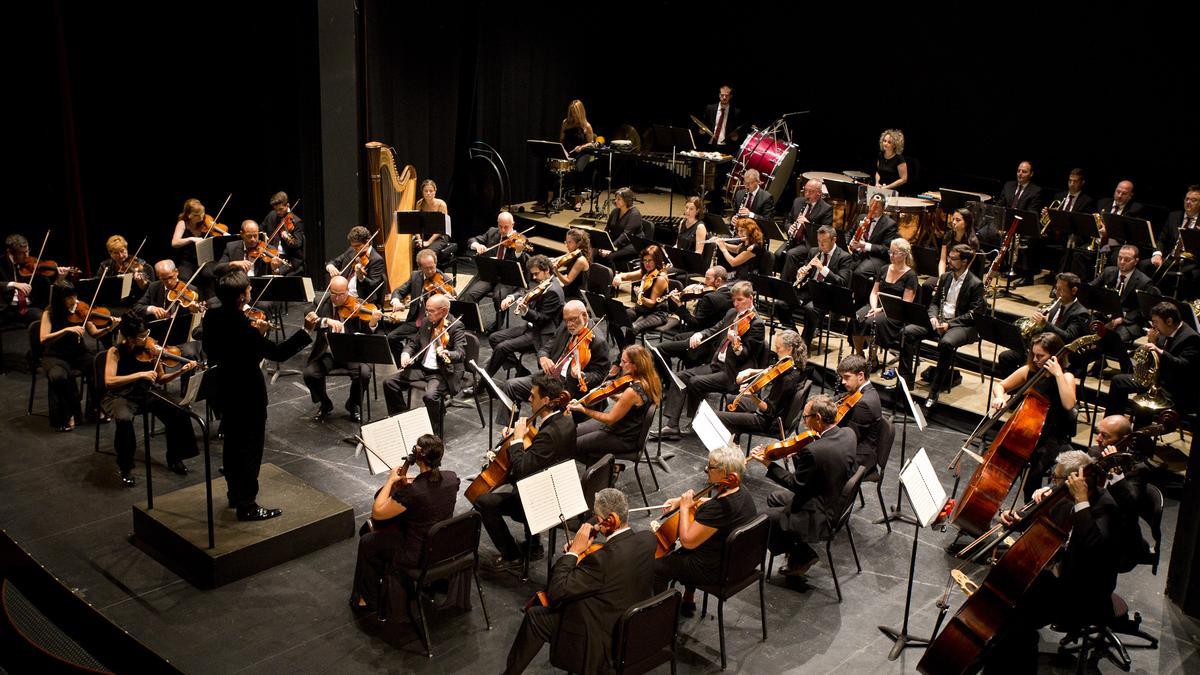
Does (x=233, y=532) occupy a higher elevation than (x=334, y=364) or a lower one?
lower

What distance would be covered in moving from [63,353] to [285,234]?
10.8ft

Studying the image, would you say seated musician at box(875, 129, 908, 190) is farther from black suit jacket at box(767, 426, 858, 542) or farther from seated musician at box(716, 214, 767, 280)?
black suit jacket at box(767, 426, 858, 542)

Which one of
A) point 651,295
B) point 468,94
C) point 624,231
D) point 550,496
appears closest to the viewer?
point 550,496

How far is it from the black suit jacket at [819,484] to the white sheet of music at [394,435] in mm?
2319

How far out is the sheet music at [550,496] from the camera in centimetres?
581

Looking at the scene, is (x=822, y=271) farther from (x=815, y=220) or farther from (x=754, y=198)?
(x=754, y=198)

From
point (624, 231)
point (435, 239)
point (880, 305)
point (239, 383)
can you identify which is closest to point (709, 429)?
point (239, 383)

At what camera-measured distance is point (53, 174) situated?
12.0 m

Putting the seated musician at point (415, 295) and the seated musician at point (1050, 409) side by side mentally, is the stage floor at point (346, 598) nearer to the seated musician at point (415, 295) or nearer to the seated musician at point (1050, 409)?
the seated musician at point (1050, 409)

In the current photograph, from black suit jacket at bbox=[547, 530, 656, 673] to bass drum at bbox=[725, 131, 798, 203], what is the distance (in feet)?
29.3

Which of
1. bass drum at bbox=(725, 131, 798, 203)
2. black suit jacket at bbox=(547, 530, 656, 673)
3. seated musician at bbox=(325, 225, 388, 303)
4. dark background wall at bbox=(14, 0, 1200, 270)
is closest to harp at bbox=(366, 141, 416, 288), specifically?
dark background wall at bbox=(14, 0, 1200, 270)

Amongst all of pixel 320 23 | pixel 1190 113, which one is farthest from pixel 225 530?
pixel 1190 113

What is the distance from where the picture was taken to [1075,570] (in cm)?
575

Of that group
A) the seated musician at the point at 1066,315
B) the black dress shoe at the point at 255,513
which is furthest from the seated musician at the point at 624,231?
the black dress shoe at the point at 255,513
